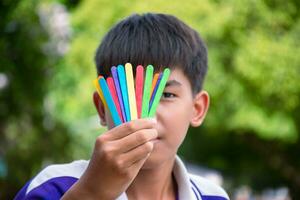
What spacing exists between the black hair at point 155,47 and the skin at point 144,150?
0.05 meters

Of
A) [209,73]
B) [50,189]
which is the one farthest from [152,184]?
[209,73]

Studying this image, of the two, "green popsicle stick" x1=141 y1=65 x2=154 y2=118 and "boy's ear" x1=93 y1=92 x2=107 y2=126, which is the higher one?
"green popsicle stick" x1=141 y1=65 x2=154 y2=118

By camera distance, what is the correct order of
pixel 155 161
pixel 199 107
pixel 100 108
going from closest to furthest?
pixel 155 161 < pixel 100 108 < pixel 199 107

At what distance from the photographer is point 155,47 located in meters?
1.90

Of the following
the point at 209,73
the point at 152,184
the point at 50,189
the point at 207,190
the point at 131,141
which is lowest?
the point at 209,73

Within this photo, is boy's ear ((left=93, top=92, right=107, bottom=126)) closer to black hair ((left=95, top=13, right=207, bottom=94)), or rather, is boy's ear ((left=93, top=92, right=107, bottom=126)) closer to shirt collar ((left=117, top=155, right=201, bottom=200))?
black hair ((left=95, top=13, right=207, bottom=94))

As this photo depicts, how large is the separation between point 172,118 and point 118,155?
46 cm

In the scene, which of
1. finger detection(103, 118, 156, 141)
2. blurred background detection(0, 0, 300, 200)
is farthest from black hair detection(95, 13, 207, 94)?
blurred background detection(0, 0, 300, 200)

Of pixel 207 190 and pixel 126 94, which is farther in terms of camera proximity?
pixel 207 190

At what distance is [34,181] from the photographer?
5.92 feet

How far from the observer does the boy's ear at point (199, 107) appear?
2.05 meters

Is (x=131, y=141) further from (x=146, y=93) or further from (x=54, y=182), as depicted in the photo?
(x=54, y=182)

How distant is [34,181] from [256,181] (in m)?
22.5

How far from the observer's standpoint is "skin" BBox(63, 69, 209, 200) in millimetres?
1391
